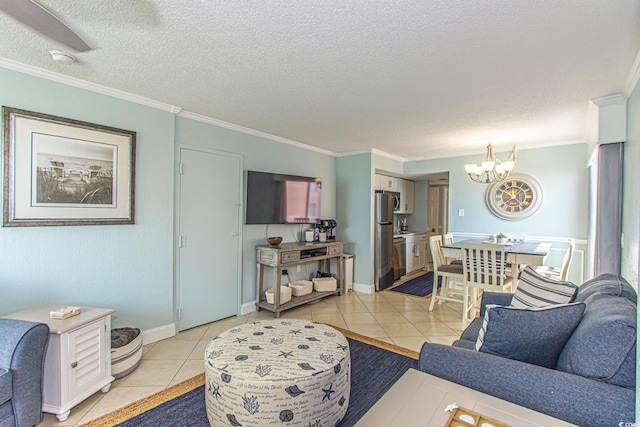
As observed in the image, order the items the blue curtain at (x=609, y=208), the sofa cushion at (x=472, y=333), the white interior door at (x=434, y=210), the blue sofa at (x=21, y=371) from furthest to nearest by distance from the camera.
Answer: the white interior door at (x=434, y=210), the blue curtain at (x=609, y=208), the sofa cushion at (x=472, y=333), the blue sofa at (x=21, y=371)

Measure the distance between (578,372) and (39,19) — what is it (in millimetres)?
2596

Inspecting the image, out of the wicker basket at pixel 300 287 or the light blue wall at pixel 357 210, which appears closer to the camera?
the wicker basket at pixel 300 287

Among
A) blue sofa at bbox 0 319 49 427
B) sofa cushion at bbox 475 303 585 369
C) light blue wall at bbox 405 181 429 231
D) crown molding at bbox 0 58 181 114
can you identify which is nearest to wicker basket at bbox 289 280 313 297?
crown molding at bbox 0 58 181 114

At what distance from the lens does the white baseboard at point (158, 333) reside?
2.82m

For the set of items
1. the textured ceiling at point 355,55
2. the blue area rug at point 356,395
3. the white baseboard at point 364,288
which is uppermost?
the textured ceiling at point 355,55

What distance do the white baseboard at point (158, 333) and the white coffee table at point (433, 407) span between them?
260cm

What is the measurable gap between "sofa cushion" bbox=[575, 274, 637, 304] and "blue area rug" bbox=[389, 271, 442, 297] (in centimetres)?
294

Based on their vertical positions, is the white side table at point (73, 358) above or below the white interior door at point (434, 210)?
Answer: below

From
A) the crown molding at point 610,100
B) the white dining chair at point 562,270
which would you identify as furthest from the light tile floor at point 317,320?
the crown molding at point 610,100

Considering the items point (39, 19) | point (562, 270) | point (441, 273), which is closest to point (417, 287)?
point (441, 273)

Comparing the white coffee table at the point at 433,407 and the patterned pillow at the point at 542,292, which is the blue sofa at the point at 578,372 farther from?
the patterned pillow at the point at 542,292

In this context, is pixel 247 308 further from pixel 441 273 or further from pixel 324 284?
pixel 441 273

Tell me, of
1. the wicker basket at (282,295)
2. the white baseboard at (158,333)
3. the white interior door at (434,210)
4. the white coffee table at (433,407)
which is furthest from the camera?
the white interior door at (434,210)

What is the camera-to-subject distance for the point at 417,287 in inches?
205
